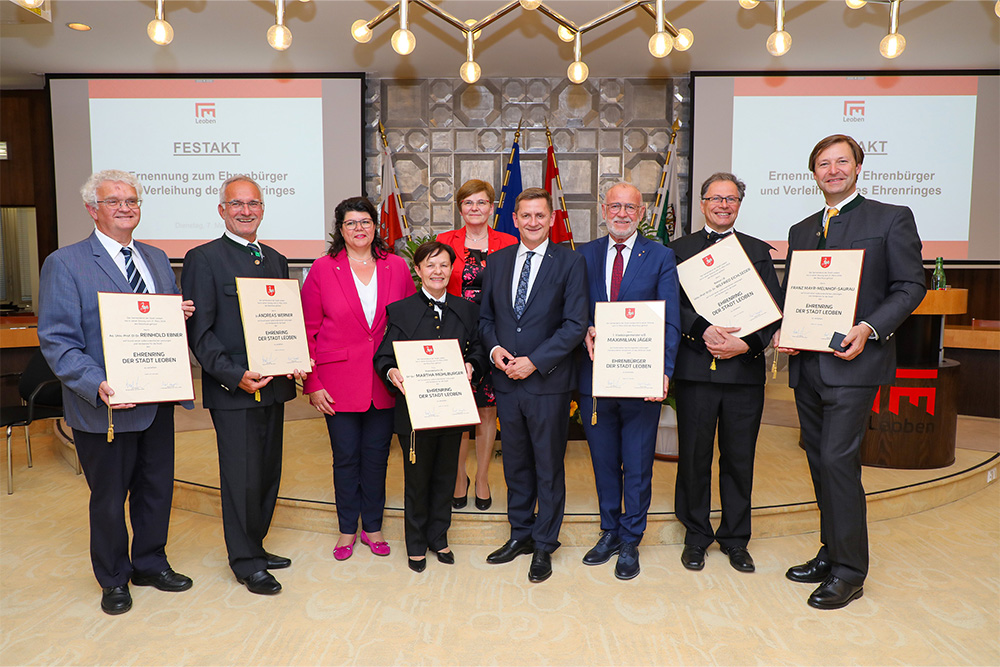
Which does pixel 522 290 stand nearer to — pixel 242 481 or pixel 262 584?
pixel 242 481

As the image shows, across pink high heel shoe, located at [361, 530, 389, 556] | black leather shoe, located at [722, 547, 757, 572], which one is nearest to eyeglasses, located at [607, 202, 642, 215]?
black leather shoe, located at [722, 547, 757, 572]

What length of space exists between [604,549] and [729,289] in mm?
→ 1326

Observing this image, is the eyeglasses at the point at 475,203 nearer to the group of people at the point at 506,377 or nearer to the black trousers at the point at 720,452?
the group of people at the point at 506,377

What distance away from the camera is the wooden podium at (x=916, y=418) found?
4020 millimetres

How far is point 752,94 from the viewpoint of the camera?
6289mm

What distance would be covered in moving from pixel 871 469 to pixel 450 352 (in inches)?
122

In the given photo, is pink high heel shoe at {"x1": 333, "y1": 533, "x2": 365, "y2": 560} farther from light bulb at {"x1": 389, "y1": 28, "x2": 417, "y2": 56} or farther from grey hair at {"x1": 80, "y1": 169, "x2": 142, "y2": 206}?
light bulb at {"x1": 389, "y1": 28, "x2": 417, "y2": 56}

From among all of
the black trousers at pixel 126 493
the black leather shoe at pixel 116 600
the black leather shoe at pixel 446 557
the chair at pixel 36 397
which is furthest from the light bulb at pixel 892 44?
the chair at pixel 36 397

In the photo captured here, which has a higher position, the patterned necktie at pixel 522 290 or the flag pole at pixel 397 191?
the flag pole at pixel 397 191

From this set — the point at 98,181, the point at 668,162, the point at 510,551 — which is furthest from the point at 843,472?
the point at 668,162

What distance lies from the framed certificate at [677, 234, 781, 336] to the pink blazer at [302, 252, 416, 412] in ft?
4.53

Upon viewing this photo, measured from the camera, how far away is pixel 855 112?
6.20 meters

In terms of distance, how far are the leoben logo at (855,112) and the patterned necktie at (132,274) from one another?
254 inches

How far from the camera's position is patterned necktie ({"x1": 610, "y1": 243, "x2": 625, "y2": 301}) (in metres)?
2.79
